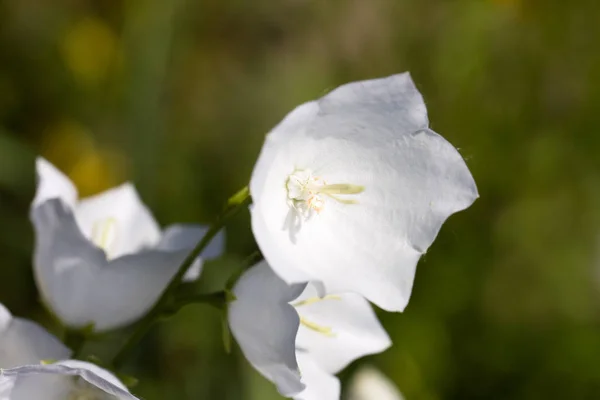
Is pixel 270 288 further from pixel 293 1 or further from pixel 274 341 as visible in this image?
pixel 293 1

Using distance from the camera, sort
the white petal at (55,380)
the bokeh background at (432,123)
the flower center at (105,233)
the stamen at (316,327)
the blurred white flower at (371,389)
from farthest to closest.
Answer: the bokeh background at (432,123) → the blurred white flower at (371,389) → the flower center at (105,233) → the stamen at (316,327) → the white petal at (55,380)

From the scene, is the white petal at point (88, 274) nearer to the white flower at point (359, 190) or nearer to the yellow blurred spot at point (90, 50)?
the white flower at point (359, 190)

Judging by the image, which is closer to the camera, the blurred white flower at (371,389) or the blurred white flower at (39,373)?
the blurred white flower at (39,373)

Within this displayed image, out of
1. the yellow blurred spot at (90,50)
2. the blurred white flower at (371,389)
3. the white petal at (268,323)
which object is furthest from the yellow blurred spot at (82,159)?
the white petal at (268,323)

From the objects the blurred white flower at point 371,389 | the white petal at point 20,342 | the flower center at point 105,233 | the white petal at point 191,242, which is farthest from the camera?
the blurred white flower at point 371,389

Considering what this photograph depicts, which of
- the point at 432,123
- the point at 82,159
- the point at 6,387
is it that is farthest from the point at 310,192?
the point at 82,159

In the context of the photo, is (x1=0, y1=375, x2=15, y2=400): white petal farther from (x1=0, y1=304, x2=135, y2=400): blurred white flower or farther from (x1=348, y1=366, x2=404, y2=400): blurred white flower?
(x1=348, y1=366, x2=404, y2=400): blurred white flower

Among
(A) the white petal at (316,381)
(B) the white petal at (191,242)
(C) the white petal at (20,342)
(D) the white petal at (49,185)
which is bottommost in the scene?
(A) the white petal at (316,381)
